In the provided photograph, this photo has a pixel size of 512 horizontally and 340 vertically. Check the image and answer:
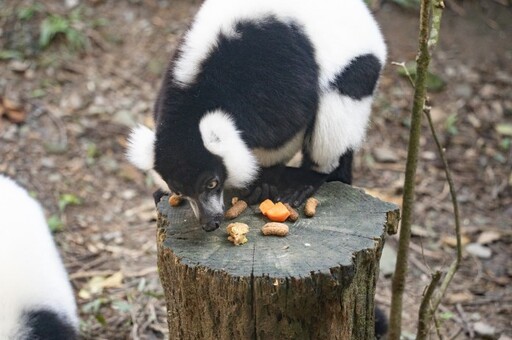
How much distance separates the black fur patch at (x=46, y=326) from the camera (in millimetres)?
3475

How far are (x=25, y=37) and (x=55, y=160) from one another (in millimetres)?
1793

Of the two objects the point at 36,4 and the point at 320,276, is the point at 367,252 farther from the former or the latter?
the point at 36,4

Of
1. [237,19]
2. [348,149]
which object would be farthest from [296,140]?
[237,19]

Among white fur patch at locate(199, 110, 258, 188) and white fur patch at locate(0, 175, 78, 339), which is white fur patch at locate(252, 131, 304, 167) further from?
white fur patch at locate(0, 175, 78, 339)

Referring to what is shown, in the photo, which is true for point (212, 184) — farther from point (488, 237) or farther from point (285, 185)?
point (488, 237)

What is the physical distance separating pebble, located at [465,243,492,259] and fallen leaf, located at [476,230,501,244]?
6cm

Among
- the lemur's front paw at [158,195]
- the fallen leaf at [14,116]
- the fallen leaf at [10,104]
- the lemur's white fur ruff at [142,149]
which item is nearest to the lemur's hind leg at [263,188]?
the lemur's white fur ruff at [142,149]

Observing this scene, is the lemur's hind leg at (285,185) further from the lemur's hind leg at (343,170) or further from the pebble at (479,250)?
the pebble at (479,250)

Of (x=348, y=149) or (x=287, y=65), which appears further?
(x=348, y=149)

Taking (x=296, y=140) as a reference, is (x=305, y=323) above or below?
below

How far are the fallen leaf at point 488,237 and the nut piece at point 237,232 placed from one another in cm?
319

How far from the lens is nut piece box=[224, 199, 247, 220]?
365cm

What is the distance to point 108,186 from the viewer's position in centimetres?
650

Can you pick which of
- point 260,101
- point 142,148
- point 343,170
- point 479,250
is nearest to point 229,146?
point 260,101
